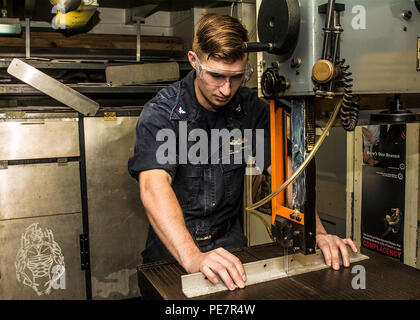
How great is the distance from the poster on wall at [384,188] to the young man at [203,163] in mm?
553

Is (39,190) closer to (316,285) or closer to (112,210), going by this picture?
(112,210)

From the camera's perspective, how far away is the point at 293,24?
0.92 meters

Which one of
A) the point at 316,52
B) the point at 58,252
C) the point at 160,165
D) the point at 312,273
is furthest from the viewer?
the point at 58,252

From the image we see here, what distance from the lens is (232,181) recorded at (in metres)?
1.64

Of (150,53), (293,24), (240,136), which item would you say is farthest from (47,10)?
(293,24)

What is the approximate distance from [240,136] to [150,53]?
5.05ft

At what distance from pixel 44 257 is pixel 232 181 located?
1.47 meters

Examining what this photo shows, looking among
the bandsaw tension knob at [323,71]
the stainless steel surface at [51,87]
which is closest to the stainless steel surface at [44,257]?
the stainless steel surface at [51,87]

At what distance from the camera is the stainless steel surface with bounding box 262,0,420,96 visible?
92 cm

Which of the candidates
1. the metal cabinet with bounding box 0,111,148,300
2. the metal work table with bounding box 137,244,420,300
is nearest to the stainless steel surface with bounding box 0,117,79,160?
the metal cabinet with bounding box 0,111,148,300

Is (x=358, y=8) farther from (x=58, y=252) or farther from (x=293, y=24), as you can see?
(x=58, y=252)

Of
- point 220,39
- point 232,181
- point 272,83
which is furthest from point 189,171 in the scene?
point 272,83

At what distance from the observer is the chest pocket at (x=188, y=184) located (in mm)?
1552
